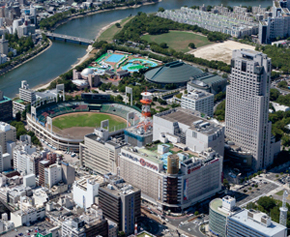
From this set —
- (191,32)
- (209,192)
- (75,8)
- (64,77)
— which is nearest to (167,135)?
(209,192)

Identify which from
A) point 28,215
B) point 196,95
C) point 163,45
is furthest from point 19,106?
point 163,45

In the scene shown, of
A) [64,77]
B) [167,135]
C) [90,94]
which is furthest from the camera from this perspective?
[64,77]

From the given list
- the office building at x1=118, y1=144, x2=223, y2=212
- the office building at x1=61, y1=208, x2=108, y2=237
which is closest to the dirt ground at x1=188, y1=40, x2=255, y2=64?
the office building at x1=118, y1=144, x2=223, y2=212

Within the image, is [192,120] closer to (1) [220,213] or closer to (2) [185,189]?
(2) [185,189]

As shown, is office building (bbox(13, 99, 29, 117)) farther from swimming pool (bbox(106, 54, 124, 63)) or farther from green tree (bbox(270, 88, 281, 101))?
green tree (bbox(270, 88, 281, 101))

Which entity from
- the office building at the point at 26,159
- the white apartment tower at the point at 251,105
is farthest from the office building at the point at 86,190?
the white apartment tower at the point at 251,105

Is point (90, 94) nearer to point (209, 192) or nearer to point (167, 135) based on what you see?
point (167, 135)
